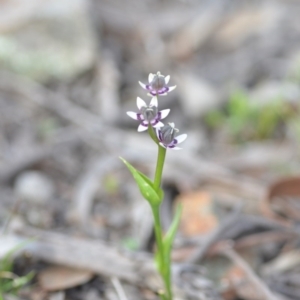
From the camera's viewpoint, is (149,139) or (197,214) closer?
(197,214)

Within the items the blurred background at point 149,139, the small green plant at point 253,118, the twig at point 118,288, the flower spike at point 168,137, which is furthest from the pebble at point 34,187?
the flower spike at point 168,137

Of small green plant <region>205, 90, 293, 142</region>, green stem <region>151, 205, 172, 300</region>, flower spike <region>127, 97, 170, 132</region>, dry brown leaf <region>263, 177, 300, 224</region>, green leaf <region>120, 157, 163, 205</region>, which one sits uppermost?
small green plant <region>205, 90, 293, 142</region>

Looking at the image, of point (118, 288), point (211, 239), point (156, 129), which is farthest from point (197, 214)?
point (156, 129)

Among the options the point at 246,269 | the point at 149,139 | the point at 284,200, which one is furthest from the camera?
the point at 149,139

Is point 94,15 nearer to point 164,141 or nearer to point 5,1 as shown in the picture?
point 5,1

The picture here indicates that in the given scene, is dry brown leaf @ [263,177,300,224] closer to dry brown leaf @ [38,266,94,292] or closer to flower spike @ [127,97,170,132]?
dry brown leaf @ [38,266,94,292]

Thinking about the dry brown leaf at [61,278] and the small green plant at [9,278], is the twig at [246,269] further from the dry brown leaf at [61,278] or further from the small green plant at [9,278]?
the small green plant at [9,278]

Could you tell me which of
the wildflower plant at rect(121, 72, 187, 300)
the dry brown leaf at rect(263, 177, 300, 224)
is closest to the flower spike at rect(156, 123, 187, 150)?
the wildflower plant at rect(121, 72, 187, 300)

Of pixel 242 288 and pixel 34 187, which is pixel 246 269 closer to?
pixel 242 288
